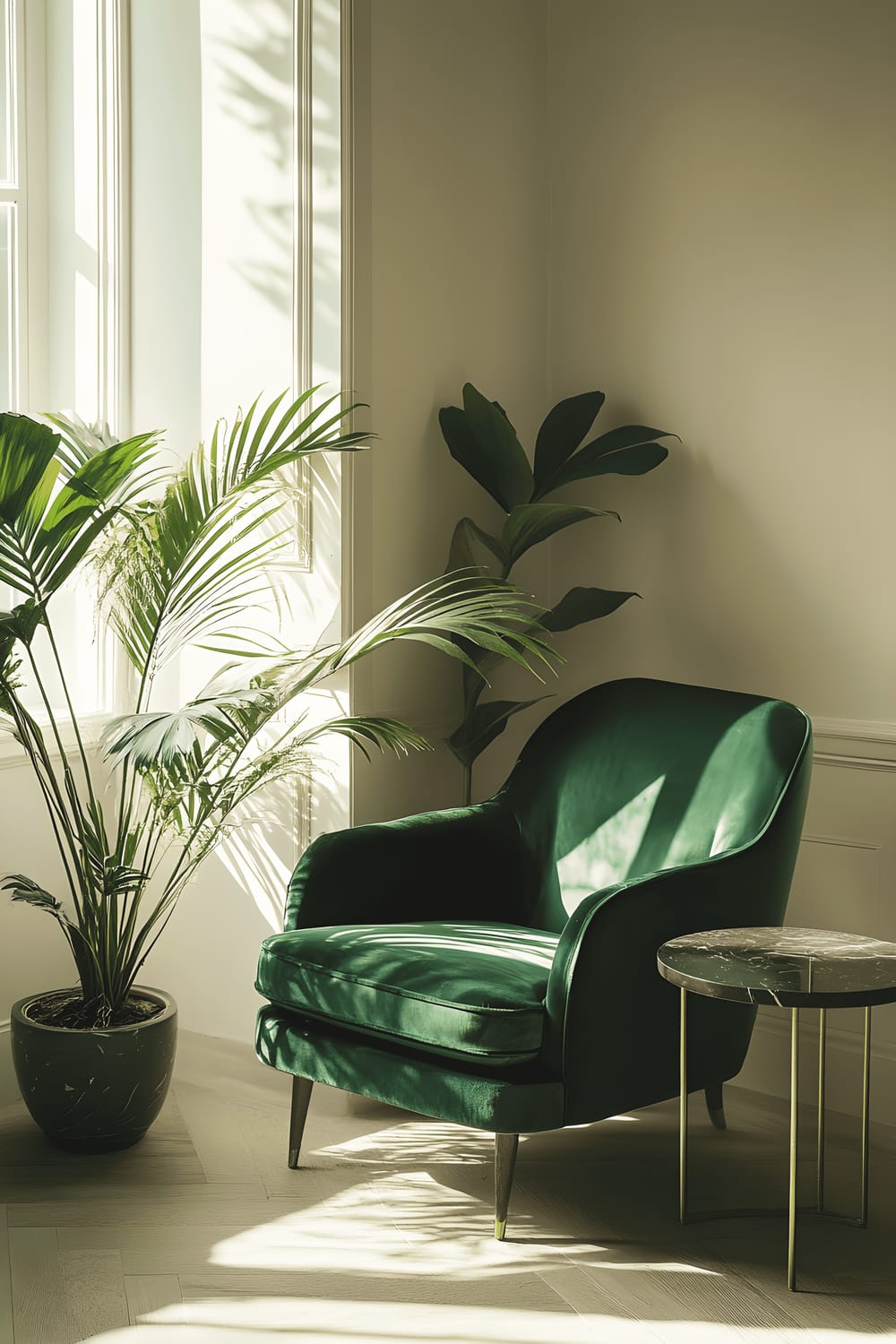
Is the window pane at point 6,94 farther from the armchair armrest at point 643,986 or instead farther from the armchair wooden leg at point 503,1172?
the armchair wooden leg at point 503,1172

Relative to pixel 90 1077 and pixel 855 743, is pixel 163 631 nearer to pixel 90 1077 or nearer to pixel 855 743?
pixel 90 1077

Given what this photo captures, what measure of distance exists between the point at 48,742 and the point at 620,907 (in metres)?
1.57

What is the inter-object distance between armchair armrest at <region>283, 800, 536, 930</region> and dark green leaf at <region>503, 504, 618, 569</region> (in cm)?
58

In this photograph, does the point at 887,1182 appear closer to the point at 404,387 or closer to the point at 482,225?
the point at 404,387

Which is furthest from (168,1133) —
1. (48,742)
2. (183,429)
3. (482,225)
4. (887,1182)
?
(482,225)

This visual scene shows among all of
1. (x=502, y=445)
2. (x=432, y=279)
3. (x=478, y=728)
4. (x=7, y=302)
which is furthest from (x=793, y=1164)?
(x=7, y=302)

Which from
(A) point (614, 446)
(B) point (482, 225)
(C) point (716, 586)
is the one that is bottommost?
(C) point (716, 586)

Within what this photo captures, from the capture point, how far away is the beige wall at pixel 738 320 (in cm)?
302

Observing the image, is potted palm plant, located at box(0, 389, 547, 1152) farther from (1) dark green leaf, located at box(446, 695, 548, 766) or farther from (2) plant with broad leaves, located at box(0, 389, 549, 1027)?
(1) dark green leaf, located at box(446, 695, 548, 766)

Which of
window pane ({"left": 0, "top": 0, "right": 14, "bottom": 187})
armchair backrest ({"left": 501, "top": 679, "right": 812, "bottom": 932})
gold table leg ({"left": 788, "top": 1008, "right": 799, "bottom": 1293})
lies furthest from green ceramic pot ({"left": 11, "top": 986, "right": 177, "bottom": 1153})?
window pane ({"left": 0, "top": 0, "right": 14, "bottom": 187})

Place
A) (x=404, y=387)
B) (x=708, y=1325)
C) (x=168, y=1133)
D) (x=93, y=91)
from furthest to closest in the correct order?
(x=93, y=91)
(x=404, y=387)
(x=168, y=1133)
(x=708, y=1325)

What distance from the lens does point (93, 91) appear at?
344cm

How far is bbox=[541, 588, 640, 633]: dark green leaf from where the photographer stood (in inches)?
126

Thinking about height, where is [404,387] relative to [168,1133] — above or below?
above
